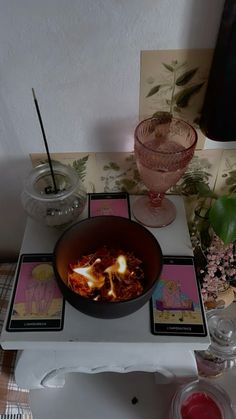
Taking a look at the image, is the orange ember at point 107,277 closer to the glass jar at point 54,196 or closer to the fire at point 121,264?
the fire at point 121,264

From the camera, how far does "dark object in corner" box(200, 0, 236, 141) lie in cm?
60

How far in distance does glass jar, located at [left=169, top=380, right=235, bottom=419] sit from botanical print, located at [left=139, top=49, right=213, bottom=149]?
1.88 feet

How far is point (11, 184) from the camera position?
0.91m

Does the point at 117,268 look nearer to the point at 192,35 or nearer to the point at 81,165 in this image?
the point at 81,165

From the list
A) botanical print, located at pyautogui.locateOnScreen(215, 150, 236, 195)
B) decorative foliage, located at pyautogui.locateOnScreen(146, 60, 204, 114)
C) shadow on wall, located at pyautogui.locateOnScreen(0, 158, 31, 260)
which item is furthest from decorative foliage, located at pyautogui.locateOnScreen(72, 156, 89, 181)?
botanical print, located at pyautogui.locateOnScreen(215, 150, 236, 195)

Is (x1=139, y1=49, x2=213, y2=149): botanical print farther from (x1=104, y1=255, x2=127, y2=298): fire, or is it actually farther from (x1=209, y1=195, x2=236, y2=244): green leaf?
(x1=104, y1=255, x2=127, y2=298): fire

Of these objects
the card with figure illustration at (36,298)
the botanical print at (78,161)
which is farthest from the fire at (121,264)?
the botanical print at (78,161)

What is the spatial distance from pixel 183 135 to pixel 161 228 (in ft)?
0.67

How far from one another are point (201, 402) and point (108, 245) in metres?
0.41

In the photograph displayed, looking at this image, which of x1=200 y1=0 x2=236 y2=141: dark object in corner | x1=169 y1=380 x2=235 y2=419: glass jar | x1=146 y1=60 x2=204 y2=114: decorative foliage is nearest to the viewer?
x1=200 y1=0 x2=236 y2=141: dark object in corner

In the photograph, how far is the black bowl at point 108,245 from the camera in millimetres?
625

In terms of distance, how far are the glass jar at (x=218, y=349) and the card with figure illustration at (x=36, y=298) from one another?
1.30 ft

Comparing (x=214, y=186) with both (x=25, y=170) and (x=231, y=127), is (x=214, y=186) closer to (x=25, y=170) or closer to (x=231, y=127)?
A: (x=231, y=127)

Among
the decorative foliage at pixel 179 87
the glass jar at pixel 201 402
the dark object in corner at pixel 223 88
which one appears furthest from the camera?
the glass jar at pixel 201 402
